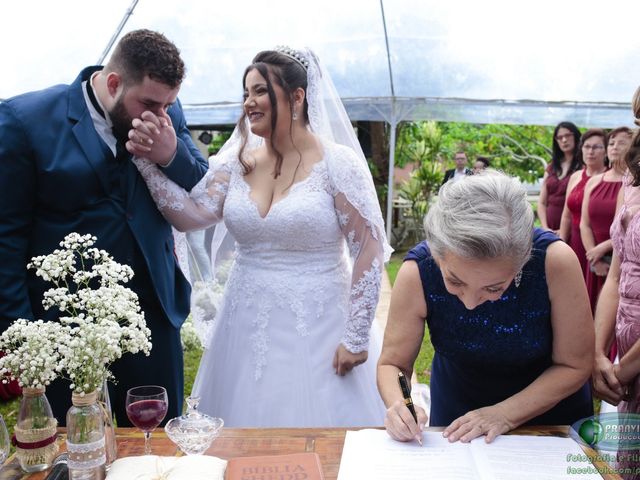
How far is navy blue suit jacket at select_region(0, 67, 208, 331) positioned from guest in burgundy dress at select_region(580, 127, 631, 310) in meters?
3.30

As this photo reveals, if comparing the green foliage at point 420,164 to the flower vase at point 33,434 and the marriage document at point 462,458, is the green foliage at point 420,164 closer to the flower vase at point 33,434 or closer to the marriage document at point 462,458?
the marriage document at point 462,458

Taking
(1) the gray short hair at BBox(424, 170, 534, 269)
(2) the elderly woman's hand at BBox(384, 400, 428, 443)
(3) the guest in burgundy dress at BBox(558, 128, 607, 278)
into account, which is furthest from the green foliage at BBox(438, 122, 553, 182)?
(2) the elderly woman's hand at BBox(384, 400, 428, 443)

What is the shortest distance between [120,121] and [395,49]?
5.31 metres

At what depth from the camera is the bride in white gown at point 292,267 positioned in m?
2.36

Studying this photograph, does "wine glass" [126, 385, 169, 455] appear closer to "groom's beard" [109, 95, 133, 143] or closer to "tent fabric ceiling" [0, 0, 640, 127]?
"groom's beard" [109, 95, 133, 143]

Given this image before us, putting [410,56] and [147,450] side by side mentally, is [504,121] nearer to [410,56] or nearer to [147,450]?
[410,56]

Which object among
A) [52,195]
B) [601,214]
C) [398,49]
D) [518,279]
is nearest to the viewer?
[518,279]

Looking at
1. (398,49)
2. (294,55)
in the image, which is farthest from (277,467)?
(398,49)

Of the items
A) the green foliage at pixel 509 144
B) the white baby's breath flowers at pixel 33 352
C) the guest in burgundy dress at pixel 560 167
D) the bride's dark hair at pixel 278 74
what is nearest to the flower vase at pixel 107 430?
the white baby's breath flowers at pixel 33 352

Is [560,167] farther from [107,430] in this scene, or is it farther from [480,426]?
[107,430]

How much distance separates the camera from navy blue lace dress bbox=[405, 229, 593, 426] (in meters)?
1.76

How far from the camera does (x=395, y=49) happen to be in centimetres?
692

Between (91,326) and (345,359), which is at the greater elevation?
(91,326)

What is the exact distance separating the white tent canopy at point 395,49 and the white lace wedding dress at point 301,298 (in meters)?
3.21
